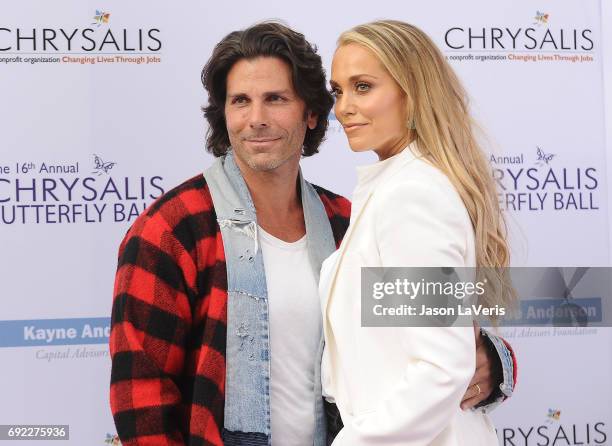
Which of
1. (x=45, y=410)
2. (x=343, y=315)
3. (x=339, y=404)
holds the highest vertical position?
(x=343, y=315)

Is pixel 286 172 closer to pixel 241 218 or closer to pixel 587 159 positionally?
pixel 241 218

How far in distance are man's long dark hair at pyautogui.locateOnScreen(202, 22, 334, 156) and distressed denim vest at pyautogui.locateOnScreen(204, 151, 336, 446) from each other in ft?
1.03

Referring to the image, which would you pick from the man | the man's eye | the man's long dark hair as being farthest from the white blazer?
the man's long dark hair

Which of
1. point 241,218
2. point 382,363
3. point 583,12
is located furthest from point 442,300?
point 583,12

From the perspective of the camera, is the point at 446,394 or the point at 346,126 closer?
the point at 446,394

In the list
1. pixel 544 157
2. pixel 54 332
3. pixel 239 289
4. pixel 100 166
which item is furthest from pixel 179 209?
pixel 544 157

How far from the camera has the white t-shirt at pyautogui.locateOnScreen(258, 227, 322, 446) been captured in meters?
1.96

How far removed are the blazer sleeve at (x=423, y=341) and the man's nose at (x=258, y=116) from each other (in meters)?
0.59

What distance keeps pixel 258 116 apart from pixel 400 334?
74cm

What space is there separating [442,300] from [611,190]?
1.98 metres

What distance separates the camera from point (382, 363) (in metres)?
1.55

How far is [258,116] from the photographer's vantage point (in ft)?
6.63

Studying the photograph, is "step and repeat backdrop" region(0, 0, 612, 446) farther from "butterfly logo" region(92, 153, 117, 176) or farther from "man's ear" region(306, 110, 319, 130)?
"man's ear" region(306, 110, 319, 130)

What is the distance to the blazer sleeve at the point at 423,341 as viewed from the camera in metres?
1.45
